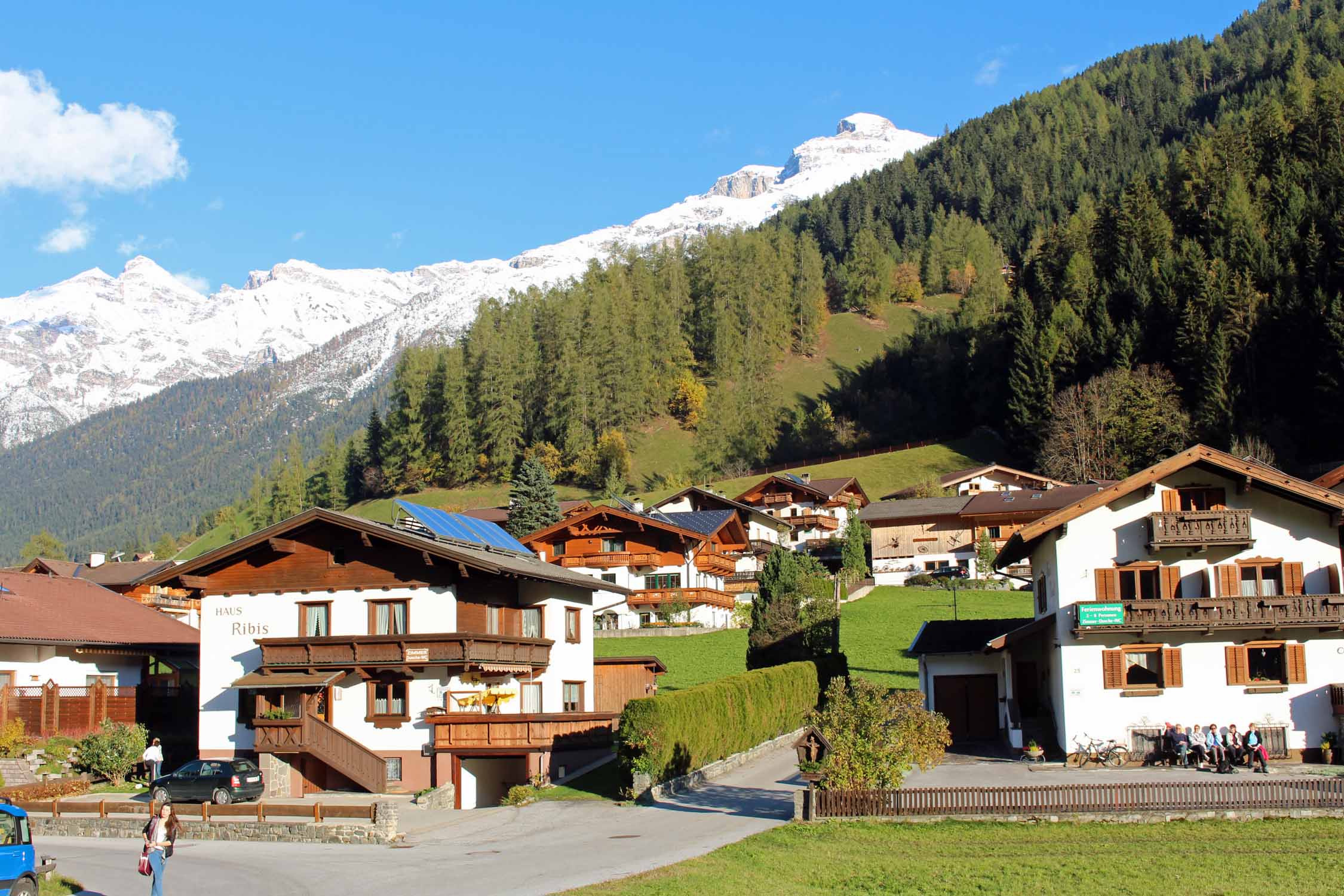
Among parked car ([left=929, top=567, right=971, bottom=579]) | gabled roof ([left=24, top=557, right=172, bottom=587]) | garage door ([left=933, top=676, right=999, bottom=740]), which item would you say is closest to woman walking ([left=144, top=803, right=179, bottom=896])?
garage door ([left=933, top=676, right=999, bottom=740])

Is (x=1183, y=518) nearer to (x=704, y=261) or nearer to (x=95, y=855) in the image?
(x=95, y=855)

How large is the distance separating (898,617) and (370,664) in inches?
1432

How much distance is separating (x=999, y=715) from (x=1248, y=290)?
78590 millimetres

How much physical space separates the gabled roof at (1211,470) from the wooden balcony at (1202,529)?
1.13m

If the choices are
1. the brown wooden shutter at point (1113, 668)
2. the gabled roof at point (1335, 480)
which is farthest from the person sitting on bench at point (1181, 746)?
the gabled roof at point (1335, 480)

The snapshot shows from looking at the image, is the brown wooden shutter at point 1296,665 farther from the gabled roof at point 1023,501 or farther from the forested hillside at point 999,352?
the forested hillside at point 999,352

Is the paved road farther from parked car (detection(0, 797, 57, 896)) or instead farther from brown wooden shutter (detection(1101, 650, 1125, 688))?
brown wooden shutter (detection(1101, 650, 1125, 688))

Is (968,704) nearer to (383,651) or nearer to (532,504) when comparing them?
(383,651)

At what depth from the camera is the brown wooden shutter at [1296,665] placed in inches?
1387

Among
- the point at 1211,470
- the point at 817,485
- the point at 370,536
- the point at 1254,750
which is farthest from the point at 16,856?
the point at 817,485

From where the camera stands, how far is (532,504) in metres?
97.4

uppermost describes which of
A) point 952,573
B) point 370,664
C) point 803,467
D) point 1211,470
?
point 803,467

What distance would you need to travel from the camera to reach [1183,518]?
117ft

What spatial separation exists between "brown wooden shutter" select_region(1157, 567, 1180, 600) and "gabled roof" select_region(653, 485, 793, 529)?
2225 inches
